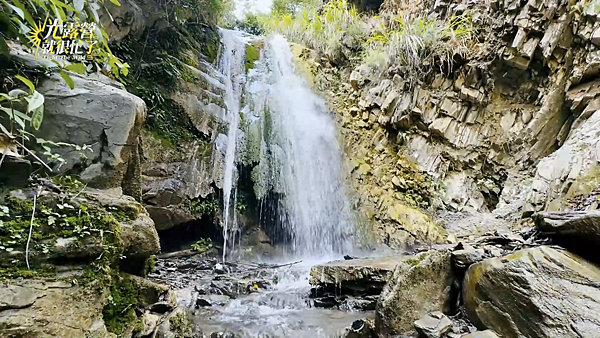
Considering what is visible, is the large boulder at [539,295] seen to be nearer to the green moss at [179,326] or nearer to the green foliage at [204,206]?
the green moss at [179,326]

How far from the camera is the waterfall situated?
6.91 m

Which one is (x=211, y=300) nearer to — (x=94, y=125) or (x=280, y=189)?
(x=94, y=125)

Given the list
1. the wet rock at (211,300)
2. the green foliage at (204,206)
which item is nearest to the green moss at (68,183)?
the wet rock at (211,300)

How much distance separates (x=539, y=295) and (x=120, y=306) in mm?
2675

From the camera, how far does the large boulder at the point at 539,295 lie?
6.64ft

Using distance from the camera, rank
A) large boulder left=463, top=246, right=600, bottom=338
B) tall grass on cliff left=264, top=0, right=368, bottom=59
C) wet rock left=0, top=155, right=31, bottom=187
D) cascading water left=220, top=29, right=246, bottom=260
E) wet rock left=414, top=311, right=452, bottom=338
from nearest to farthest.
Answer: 1. wet rock left=0, top=155, right=31, bottom=187
2. large boulder left=463, top=246, right=600, bottom=338
3. wet rock left=414, top=311, right=452, bottom=338
4. cascading water left=220, top=29, right=246, bottom=260
5. tall grass on cliff left=264, top=0, right=368, bottom=59

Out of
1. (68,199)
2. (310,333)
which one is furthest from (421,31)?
(68,199)

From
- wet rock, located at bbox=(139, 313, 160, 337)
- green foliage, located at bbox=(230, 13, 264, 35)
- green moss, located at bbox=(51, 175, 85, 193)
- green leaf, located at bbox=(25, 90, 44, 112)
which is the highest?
green foliage, located at bbox=(230, 13, 264, 35)

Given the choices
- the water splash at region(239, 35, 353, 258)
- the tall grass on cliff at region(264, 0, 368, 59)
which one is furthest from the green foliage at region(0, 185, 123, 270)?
the tall grass on cliff at region(264, 0, 368, 59)

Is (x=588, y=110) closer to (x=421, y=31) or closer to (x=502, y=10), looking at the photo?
(x=502, y=10)

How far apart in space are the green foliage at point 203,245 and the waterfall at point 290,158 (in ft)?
1.05
